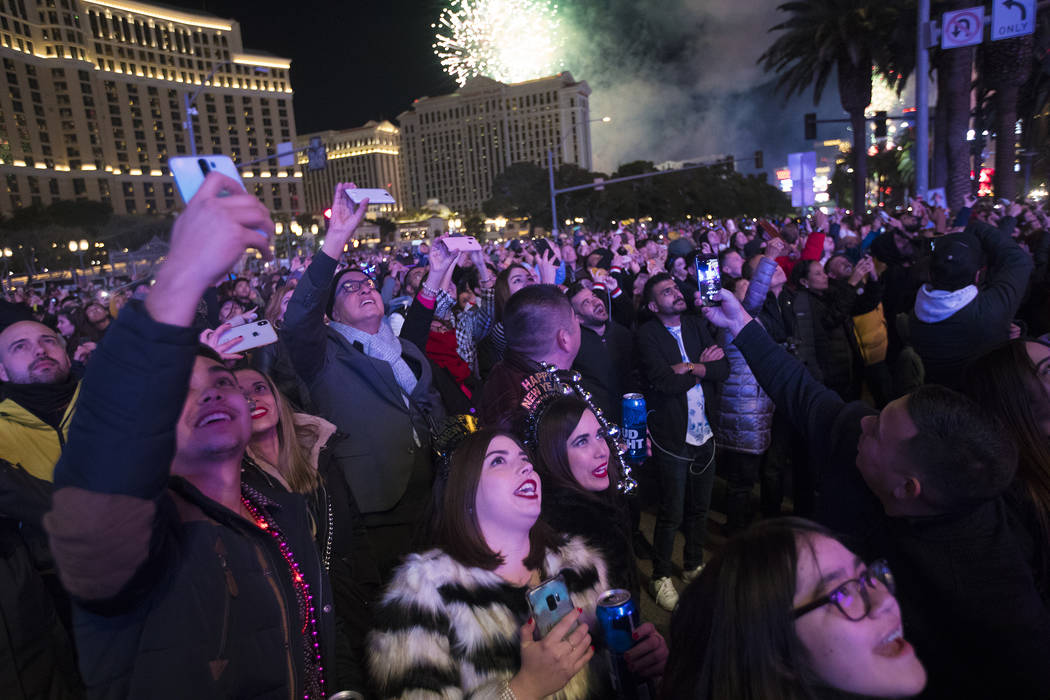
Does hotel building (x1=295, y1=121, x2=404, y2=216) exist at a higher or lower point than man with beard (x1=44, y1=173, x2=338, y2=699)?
higher

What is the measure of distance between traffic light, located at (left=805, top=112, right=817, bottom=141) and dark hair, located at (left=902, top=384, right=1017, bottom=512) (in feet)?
73.4

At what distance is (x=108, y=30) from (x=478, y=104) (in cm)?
6718

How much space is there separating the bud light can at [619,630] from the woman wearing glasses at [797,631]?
0.25 meters

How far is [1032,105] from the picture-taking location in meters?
26.4

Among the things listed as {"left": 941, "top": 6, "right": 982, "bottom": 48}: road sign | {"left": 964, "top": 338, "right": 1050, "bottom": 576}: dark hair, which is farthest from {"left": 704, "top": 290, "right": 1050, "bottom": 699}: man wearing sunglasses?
{"left": 941, "top": 6, "right": 982, "bottom": 48}: road sign

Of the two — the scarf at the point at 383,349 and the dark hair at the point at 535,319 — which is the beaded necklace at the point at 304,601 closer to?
the dark hair at the point at 535,319

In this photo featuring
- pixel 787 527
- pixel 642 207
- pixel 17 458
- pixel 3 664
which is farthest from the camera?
pixel 642 207

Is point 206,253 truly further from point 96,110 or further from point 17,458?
point 96,110

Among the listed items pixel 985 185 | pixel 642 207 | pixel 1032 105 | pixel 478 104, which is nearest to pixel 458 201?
pixel 478 104

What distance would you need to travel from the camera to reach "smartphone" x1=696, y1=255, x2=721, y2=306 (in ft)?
10.5

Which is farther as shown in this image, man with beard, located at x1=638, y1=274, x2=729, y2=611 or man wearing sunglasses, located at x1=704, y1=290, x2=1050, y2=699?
man with beard, located at x1=638, y1=274, x2=729, y2=611

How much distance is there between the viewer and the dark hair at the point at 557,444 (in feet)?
9.02

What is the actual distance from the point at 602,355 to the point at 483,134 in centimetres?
14166

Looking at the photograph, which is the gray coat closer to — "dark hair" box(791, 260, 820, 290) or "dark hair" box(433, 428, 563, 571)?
"dark hair" box(433, 428, 563, 571)
